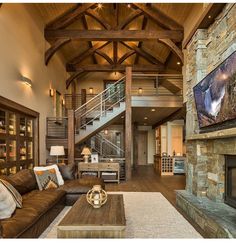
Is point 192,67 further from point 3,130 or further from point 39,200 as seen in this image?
point 3,130

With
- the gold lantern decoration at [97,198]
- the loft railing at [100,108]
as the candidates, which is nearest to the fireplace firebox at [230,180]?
the gold lantern decoration at [97,198]

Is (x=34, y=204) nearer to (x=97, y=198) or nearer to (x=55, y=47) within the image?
(x=97, y=198)

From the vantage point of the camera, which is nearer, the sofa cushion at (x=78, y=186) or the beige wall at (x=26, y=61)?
the sofa cushion at (x=78, y=186)

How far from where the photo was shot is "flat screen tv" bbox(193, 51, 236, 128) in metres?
2.99

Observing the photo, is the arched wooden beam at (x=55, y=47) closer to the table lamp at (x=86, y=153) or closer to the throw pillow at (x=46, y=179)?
the table lamp at (x=86, y=153)

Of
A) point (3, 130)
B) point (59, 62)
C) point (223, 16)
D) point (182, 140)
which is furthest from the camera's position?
point (182, 140)

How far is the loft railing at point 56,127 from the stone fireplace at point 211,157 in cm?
537

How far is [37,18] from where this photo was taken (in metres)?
7.77

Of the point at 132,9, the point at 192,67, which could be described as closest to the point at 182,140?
the point at 132,9

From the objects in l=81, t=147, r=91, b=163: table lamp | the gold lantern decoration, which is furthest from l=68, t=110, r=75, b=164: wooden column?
the gold lantern decoration

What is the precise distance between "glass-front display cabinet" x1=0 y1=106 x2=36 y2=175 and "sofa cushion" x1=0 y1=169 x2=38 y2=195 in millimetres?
1302

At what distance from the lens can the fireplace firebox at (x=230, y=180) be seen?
11.7 feet

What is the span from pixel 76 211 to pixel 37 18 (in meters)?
6.92

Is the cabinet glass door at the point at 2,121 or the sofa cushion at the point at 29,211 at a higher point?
the cabinet glass door at the point at 2,121
